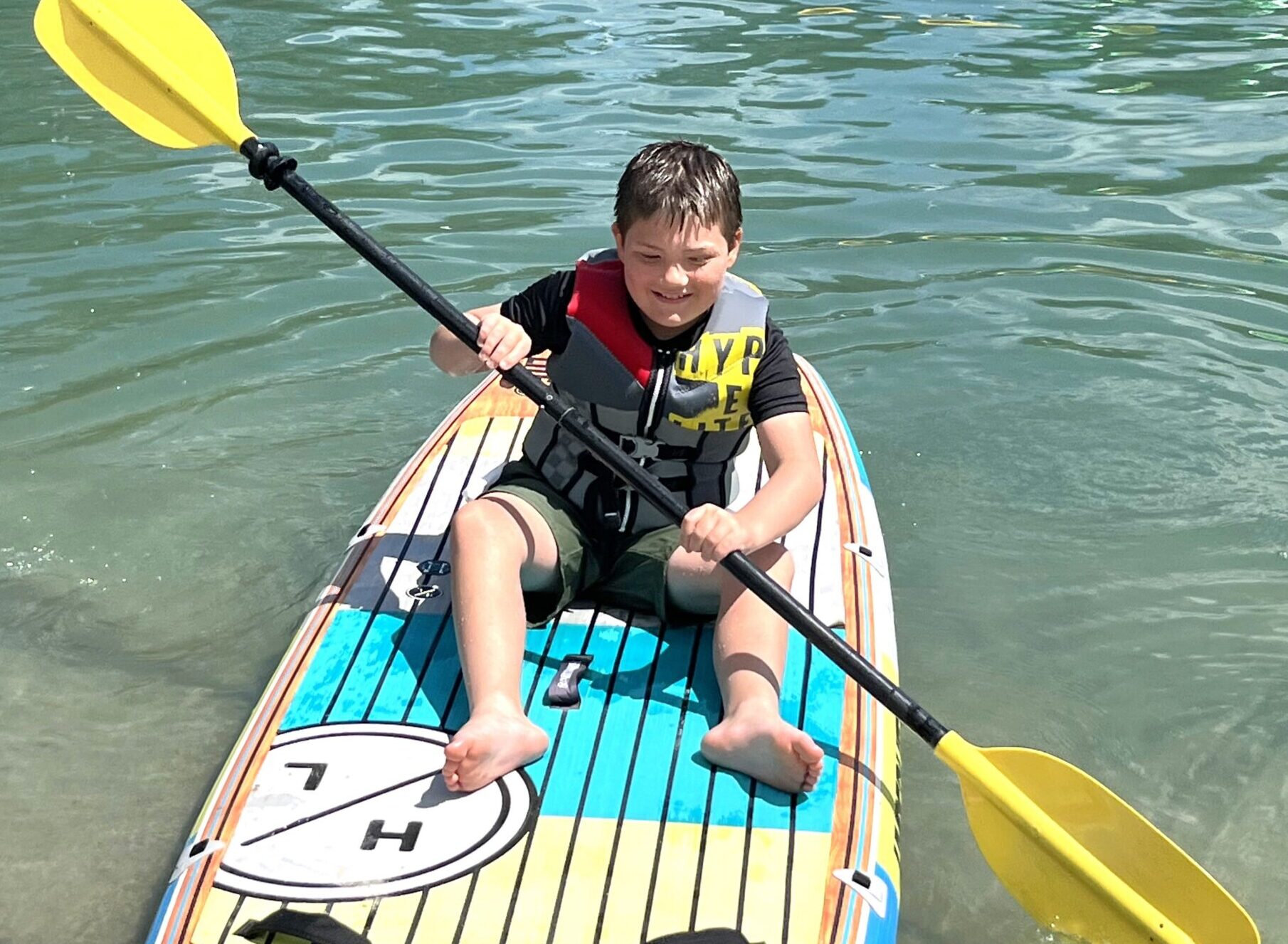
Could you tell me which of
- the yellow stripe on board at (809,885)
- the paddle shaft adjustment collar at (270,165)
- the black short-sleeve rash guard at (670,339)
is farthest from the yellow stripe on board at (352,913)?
the paddle shaft adjustment collar at (270,165)

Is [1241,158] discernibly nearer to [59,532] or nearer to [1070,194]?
[1070,194]

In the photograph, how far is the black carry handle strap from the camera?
230 cm

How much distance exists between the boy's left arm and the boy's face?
12.2 inches

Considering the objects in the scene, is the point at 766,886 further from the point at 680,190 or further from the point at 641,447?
the point at 680,190

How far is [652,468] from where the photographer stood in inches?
125

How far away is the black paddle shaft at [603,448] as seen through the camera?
106 inches

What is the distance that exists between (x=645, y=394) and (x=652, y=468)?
0.18 metres

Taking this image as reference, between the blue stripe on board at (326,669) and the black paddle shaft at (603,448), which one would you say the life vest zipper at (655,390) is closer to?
the black paddle shaft at (603,448)

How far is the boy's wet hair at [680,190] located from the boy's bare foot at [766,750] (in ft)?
3.07

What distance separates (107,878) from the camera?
3006mm

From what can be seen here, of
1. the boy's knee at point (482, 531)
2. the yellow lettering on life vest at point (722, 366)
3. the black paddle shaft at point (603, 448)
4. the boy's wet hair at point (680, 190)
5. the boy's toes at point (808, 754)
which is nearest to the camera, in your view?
the boy's toes at point (808, 754)

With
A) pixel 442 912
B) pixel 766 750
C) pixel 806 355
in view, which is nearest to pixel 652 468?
pixel 766 750

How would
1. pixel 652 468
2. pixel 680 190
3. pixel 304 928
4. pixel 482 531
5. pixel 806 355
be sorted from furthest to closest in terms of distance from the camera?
pixel 806 355, pixel 652 468, pixel 482 531, pixel 680 190, pixel 304 928

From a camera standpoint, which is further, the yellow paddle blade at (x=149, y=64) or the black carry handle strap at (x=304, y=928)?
the yellow paddle blade at (x=149, y=64)
